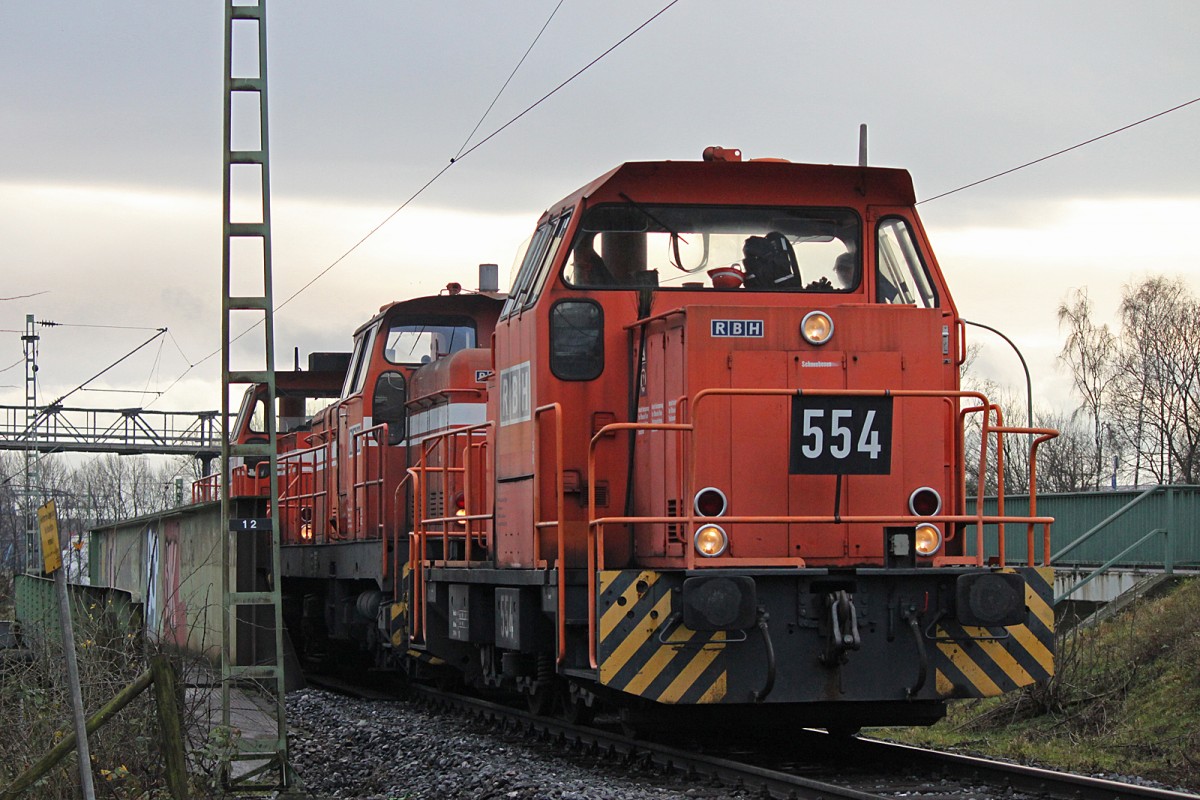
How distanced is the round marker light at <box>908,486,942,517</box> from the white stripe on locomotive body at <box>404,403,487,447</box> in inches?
183

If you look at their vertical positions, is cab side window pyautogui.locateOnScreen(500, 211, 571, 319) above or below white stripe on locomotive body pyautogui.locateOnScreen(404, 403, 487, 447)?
above

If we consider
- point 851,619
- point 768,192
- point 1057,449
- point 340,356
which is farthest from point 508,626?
point 1057,449

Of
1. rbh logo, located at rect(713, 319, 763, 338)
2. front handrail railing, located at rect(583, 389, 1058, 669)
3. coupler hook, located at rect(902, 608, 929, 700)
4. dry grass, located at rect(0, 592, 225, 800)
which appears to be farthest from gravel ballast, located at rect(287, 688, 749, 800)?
rbh logo, located at rect(713, 319, 763, 338)

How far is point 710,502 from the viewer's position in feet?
26.0

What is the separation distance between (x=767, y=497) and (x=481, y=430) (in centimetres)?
336

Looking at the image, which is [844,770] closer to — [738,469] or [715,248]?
[738,469]

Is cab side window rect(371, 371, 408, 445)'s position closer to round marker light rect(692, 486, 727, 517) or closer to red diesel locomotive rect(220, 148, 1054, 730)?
red diesel locomotive rect(220, 148, 1054, 730)

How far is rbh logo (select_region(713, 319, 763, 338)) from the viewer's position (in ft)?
26.5

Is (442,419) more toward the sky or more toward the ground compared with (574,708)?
more toward the sky

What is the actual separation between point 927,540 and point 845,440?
2.66 ft

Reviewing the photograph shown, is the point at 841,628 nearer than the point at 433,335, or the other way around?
the point at 841,628

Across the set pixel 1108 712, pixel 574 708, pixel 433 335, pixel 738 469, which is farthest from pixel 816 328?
pixel 433 335

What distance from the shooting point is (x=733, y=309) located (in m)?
8.07

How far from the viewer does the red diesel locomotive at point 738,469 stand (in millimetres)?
7582
